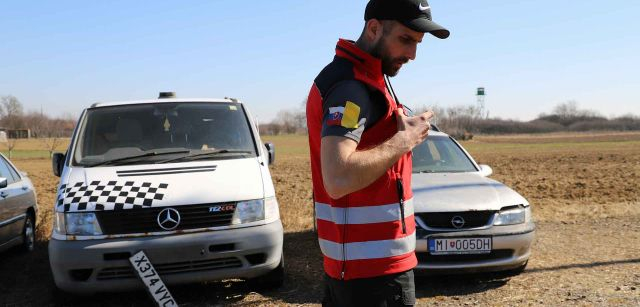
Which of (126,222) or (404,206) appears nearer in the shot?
(404,206)

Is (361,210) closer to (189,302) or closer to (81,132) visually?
(189,302)

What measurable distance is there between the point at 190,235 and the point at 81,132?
1.94 metres

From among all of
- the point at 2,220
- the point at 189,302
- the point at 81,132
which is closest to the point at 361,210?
the point at 189,302

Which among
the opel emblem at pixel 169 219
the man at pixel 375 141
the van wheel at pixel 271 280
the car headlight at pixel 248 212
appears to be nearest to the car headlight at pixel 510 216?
the van wheel at pixel 271 280

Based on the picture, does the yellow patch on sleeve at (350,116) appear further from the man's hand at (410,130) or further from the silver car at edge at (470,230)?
the silver car at edge at (470,230)

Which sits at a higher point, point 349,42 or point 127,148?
point 349,42

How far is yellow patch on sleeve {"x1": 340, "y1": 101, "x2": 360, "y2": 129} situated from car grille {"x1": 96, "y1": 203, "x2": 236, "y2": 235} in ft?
9.93

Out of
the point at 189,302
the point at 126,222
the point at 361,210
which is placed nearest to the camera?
the point at 361,210

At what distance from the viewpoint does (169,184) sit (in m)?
4.64

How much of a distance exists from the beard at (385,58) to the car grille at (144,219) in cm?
292

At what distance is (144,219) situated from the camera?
4.43 meters

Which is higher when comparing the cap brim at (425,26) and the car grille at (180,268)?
the cap brim at (425,26)

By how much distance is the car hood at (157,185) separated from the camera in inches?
176

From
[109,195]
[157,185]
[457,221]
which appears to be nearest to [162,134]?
[157,185]
